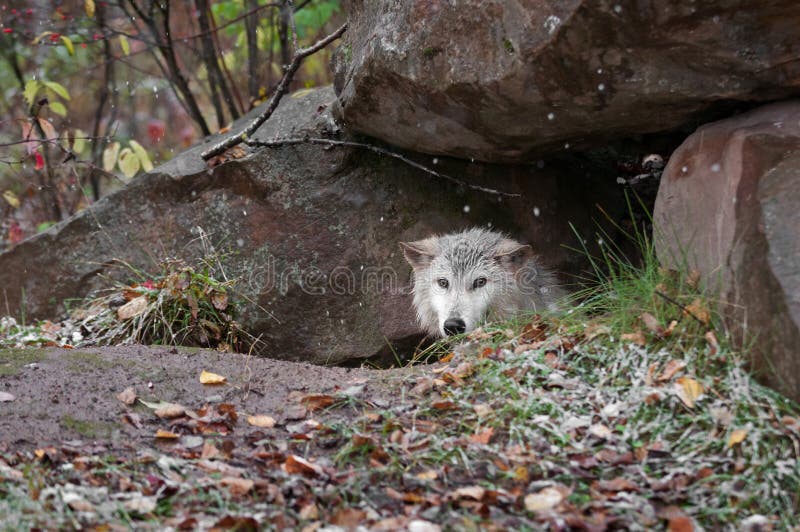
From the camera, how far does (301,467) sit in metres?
3.77

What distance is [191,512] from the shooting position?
3418mm

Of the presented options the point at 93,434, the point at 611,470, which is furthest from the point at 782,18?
the point at 93,434

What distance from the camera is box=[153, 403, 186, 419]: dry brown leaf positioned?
4457 millimetres

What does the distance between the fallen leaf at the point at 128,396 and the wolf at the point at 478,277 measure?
7.66ft

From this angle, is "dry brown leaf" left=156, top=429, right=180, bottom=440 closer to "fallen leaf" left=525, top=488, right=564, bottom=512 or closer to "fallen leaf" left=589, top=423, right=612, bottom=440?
"fallen leaf" left=525, top=488, right=564, bottom=512

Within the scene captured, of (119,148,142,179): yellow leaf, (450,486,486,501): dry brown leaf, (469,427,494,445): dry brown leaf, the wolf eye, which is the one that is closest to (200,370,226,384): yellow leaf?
(469,427,494,445): dry brown leaf

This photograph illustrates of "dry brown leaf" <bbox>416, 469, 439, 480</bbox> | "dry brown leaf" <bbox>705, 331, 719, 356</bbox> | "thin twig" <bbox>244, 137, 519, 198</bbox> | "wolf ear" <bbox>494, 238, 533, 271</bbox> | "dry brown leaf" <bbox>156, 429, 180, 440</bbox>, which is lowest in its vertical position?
"dry brown leaf" <bbox>416, 469, 439, 480</bbox>

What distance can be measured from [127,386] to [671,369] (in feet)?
10.3

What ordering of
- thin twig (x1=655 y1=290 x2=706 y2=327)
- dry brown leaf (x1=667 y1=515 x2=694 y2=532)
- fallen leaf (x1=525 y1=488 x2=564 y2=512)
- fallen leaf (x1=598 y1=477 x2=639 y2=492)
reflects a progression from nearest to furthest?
dry brown leaf (x1=667 y1=515 x2=694 y2=532)
fallen leaf (x1=525 y1=488 x2=564 y2=512)
fallen leaf (x1=598 y1=477 x2=639 y2=492)
thin twig (x1=655 y1=290 x2=706 y2=327)

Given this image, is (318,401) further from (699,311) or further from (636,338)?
(699,311)

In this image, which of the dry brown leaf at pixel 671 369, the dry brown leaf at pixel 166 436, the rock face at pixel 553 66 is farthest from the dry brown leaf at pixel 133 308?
the dry brown leaf at pixel 671 369

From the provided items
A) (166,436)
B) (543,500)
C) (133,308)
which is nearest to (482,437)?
(543,500)

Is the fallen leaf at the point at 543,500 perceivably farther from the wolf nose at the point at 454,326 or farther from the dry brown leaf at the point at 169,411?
the wolf nose at the point at 454,326

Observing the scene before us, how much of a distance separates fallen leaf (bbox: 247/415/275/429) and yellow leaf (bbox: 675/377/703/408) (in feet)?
6.98
